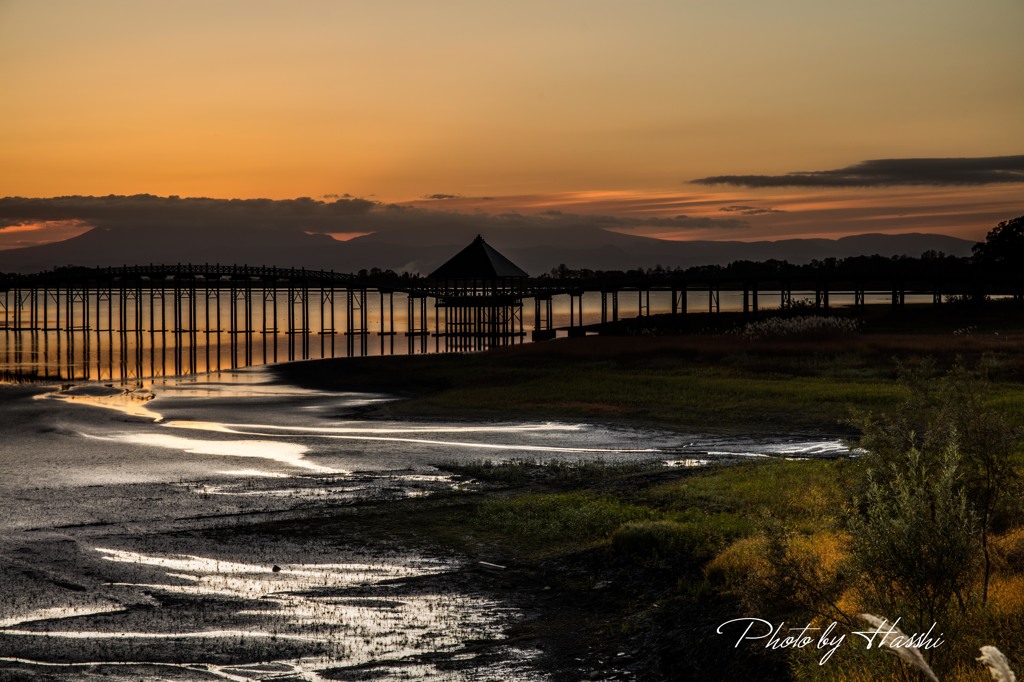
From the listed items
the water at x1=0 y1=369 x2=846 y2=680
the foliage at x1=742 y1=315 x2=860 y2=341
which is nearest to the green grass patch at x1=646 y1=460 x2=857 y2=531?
the water at x1=0 y1=369 x2=846 y2=680

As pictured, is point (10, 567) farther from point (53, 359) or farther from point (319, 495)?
point (53, 359)

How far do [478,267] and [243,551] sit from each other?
69708mm

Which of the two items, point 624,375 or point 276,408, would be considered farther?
point 624,375

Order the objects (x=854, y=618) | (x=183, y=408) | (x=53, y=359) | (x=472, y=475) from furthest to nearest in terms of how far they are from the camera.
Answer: (x=53, y=359)
(x=183, y=408)
(x=472, y=475)
(x=854, y=618)

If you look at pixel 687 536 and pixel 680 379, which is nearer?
pixel 687 536

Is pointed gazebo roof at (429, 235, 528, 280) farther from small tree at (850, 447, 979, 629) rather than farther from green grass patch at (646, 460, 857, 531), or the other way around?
small tree at (850, 447, 979, 629)

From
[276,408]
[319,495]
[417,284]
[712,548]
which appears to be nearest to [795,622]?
[712,548]

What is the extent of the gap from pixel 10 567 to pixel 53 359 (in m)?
53.8

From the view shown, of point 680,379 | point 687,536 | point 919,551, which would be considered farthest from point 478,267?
point 919,551

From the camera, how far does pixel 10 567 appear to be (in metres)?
14.3

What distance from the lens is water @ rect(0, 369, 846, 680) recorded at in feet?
35.9

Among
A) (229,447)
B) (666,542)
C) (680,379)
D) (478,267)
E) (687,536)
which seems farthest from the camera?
(478,267)

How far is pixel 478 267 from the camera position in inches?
3322

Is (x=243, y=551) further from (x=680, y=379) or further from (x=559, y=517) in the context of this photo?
(x=680, y=379)
